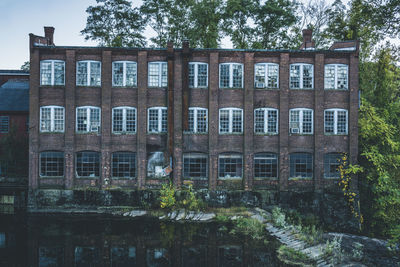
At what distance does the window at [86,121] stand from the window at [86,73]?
5.53 feet

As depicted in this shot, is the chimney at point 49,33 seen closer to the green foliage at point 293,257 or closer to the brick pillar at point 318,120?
the brick pillar at point 318,120

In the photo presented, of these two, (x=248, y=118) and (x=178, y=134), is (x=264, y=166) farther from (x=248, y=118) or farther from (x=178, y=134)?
(x=178, y=134)

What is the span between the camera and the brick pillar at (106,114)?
19.1 m

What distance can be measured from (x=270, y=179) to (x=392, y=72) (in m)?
12.6

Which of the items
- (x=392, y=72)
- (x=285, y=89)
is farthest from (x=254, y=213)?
(x=392, y=72)

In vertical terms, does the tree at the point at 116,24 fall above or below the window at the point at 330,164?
above

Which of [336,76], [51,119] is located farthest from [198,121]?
[336,76]

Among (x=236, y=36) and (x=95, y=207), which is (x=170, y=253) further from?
(x=236, y=36)

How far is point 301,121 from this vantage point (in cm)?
1958

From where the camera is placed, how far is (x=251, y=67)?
1939 cm

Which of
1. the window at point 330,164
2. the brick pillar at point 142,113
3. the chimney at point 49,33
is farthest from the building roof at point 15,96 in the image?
the window at point 330,164

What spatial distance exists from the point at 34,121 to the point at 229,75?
12751 mm

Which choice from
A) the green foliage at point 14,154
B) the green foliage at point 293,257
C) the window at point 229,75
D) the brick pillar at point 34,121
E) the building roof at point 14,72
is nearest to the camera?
the green foliage at point 293,257

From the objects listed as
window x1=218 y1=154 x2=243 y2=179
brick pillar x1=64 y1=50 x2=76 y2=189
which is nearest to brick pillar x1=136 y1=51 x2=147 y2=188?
brick pillar x1=64 y1=50 x2=76 y2=189
